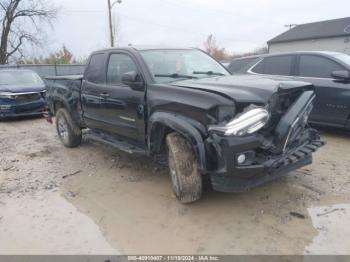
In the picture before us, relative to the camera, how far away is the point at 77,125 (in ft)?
21.1

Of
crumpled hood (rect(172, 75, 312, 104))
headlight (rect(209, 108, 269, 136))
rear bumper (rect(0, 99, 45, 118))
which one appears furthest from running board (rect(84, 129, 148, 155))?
rear bumper (rect(0, 99, 45, 118))

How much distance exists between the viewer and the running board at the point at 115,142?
4.56 m

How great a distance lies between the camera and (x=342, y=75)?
5840 mm

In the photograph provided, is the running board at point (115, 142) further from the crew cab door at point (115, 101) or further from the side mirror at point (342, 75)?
the side mirror at point (342, 75)

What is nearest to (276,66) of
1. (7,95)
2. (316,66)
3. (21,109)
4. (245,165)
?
(316,66)

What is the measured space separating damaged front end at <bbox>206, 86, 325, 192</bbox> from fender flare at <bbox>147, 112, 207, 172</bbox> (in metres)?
0.10

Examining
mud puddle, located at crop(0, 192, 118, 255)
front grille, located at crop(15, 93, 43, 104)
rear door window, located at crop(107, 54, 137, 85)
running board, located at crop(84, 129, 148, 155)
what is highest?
rear door window, located at crop(107, 54, 137, 85)

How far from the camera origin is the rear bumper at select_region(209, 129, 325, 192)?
3.15 meters

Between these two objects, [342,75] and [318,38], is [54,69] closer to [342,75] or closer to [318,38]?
[342,75]

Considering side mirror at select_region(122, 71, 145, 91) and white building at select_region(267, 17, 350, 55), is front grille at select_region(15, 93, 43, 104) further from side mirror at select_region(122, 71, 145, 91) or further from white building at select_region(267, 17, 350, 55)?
white building at select_region(267, 17, 350, 55)

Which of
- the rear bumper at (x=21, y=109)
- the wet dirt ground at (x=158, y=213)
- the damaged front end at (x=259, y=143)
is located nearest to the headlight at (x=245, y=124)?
the damaged front end at (x=259, y=143)

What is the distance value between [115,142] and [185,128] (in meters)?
1.92

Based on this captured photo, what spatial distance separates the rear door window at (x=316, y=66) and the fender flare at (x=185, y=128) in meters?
3.92

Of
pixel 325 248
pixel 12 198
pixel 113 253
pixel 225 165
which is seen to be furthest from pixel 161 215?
pixel 12 198
